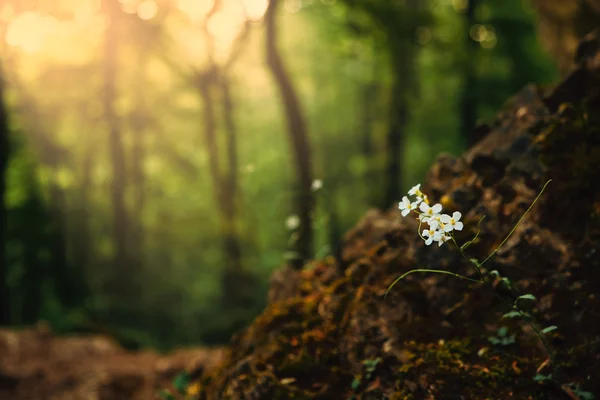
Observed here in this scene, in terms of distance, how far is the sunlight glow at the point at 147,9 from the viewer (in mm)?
18281

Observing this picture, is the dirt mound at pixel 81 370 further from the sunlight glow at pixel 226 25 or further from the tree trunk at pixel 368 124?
the tree trunk at pixel 368 124

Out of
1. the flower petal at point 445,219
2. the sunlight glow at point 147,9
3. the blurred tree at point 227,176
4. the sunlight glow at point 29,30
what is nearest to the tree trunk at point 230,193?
the blurred tree at point 227,176

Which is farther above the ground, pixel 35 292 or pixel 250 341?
pixel 35 292

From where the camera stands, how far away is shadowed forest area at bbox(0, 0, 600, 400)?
39.2 ft

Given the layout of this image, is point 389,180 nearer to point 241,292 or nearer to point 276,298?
point 241,292

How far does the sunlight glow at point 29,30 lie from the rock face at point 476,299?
14449 mm

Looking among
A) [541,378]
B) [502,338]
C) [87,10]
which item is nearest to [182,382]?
[502,338]

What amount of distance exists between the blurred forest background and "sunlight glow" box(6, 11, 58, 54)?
8 cm

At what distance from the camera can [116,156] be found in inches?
746

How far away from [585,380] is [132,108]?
20.5 metres

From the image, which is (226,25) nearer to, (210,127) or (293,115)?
(210,127)

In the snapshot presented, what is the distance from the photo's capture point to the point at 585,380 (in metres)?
3.40

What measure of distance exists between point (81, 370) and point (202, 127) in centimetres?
1539

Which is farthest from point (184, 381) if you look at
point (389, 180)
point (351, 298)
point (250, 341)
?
point (389, 180)
